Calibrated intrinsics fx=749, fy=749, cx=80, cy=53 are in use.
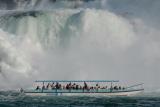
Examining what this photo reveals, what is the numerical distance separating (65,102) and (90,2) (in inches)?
2149

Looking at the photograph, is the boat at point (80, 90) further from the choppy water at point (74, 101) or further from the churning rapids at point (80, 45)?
the churning rapids at point (80, 45)

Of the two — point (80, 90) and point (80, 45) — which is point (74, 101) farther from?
point (80, 45)

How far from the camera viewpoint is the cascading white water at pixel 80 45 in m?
136

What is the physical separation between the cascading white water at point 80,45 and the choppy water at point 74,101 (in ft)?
55.7

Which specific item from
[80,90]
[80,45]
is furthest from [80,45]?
[80,90]

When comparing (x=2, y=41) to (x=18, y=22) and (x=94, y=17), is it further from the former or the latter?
(x=94, y=17)

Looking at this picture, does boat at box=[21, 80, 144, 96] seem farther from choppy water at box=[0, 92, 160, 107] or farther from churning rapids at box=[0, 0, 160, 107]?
churning rapids at box=[0, 0, 160, 107]

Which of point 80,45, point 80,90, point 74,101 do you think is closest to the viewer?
point 74,101

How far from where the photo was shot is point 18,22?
14325 cm

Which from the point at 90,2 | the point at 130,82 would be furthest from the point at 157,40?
the point at 90,2

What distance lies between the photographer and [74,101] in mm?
110312

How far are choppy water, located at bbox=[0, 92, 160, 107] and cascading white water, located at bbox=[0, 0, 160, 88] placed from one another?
16983mm

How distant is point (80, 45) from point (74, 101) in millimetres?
32722

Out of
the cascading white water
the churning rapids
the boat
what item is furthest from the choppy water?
the cascading white water
